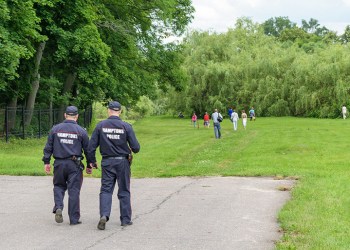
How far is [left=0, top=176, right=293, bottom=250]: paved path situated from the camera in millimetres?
7046

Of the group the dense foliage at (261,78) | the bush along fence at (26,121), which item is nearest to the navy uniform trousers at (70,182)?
the bush along fence at (26,121)

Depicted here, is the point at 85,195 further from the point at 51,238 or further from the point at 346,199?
the point at 346,199

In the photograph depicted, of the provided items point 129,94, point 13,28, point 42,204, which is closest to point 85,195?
point 42,204

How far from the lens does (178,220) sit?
8461mm

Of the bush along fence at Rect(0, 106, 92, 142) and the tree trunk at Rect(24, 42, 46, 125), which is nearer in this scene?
the bush along fence at Rect(0, 106, 92, 142)

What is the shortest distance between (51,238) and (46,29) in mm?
21712

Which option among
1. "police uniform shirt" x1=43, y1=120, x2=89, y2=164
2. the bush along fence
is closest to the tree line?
the bush along fence

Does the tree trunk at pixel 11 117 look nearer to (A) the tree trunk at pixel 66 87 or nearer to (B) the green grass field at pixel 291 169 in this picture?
(B) the green grass field at pixel 291 169

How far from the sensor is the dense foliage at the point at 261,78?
56156 mm

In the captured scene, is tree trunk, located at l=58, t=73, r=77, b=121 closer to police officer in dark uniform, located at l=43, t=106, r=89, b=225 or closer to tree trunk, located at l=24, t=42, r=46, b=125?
tree trunk, located at l=24, t=42, r=46, b=125

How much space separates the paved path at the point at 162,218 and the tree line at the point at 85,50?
12.0 metres

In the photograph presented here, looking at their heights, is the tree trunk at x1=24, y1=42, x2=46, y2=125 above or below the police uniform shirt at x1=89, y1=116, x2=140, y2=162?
above

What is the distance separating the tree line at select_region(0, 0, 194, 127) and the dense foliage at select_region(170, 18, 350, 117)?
20723 mm

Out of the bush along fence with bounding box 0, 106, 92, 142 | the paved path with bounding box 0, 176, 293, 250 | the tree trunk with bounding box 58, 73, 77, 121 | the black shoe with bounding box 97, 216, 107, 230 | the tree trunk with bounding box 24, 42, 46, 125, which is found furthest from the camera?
the tree trunk with bounding box 58, 73, 77, 121
